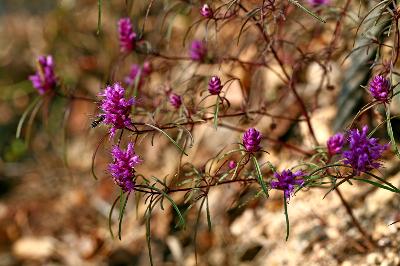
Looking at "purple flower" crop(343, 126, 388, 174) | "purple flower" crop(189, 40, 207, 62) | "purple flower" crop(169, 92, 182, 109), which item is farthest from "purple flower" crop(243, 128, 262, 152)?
"purple flower" crop(189, 40, 207, 62)

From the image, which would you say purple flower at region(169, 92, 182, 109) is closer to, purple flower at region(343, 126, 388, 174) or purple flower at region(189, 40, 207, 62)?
purple flower at region(189, 40, 207, 62)

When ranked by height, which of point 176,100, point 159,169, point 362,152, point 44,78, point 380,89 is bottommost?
point 362,152

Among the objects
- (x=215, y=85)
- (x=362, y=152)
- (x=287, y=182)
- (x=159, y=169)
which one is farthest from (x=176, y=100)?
(x=159, y=169)

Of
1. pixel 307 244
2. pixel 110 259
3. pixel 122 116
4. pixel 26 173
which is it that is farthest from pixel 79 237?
pixel 122 116

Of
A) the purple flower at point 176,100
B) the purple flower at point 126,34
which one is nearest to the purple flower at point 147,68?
the purple flower at point 126,34

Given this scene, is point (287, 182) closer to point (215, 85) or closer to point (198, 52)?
point (215, 85)

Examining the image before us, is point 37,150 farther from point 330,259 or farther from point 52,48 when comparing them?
point 330,259

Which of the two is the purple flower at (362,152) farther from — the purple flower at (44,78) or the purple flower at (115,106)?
the purple flower at (44,78)
